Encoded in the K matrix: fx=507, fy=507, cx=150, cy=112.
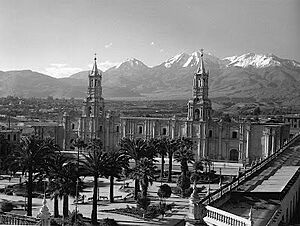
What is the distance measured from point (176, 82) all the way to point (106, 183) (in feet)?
91.9

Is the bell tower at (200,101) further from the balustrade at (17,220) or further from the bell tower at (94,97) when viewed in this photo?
the balustrade at (17,220)

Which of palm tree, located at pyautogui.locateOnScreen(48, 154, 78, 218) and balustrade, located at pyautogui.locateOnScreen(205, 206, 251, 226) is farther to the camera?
palm tree, located at pyautogui.locateOnScreen(48, 154, 78, 218)

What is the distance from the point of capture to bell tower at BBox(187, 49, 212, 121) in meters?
39.2

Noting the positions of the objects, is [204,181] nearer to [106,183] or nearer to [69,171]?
[106,183]

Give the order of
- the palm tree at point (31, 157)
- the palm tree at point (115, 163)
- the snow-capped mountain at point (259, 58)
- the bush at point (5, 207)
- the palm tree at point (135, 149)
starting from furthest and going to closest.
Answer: the snow-capped mountain at point (259, 58) < the palm tree at point (135, 149) < the palm tree at point (115, 163) < the bush at point (5, 207) < the palm tree at point (31, 157)

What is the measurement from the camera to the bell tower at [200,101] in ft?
129

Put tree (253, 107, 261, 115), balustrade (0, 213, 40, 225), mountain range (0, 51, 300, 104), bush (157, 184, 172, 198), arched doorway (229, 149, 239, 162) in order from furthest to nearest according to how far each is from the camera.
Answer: tree (253, 107, 261, 115)
mountain range (0, 51, 300, 104)
arched doorway (229, 149, 239, 162)
bush (157, 184, 172, 198)
balustrade (0, 213, 40, 225)

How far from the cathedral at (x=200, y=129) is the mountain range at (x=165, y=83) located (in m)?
2.70

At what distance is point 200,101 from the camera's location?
39312mm

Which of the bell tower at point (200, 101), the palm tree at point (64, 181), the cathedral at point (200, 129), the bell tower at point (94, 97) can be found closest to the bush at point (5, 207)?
the palm tree at point (64, 181)

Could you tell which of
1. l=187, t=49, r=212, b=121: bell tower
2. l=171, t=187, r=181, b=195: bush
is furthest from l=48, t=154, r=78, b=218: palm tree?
l=187, t=49, r=212, b=121: bell tower

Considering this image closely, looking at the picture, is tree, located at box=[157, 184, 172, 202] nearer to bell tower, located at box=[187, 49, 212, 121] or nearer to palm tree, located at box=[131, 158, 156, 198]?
palm tree, located at box=[131, 158, 156, 198]

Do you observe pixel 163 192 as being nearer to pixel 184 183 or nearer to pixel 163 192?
pixel 163 192

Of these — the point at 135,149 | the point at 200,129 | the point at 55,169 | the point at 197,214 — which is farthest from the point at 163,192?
the point at 200,129
